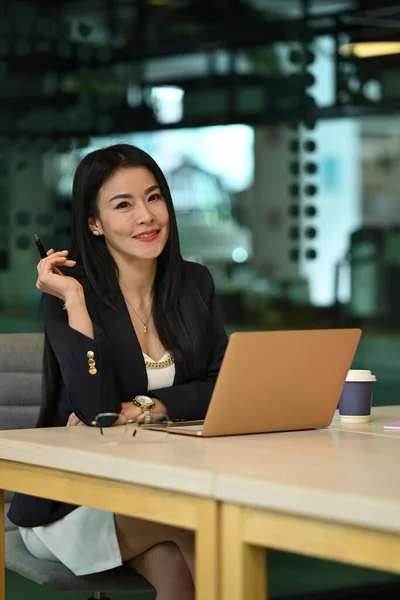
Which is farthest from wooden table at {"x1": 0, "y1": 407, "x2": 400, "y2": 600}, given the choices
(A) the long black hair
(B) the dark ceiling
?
(B) the dark ceiling

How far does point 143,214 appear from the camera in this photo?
7.82 feet

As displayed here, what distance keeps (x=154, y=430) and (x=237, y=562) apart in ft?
1.73

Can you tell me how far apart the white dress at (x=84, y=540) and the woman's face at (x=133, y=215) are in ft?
1.96

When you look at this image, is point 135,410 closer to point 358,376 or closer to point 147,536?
point 147,536

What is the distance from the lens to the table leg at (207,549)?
1454 millimetres

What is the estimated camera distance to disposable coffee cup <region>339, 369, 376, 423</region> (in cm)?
216

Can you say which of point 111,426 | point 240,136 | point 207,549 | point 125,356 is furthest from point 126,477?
point 240,136

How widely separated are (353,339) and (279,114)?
2.76m

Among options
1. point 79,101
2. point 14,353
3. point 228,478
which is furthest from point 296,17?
point 228,478

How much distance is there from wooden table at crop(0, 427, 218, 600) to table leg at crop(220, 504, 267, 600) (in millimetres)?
14

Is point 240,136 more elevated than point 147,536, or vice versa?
point 240,136

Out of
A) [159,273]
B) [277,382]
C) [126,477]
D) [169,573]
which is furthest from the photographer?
[159,273]

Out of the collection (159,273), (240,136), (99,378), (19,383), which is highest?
(240,136)

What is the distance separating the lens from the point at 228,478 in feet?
4.66
